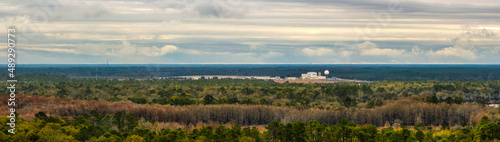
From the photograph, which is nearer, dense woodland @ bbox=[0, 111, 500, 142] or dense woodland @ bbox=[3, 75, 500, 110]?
dense woodland @ bbox=[0, 111, 500, 142]

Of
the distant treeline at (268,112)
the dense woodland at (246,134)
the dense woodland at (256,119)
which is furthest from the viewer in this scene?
the distant treeline at (268,112)

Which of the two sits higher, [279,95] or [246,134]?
[279,95]

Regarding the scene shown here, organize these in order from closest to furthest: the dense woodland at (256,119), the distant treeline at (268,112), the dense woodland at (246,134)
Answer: the dense woodland at (246,134) < the dense woodland at (256,119) < the distant treeline at (268,112)

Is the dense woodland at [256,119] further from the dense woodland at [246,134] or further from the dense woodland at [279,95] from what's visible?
the dense woodland at [279,95]

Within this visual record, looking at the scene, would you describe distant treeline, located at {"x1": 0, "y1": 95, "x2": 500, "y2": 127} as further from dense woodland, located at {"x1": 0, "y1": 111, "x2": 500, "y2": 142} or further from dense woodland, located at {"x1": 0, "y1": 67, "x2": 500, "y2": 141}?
dense woodland, located at {"x1": 0, "y1": 111, "x2": 500, "y2": 142}

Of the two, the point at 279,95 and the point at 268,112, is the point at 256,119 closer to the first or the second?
the point at 268,112

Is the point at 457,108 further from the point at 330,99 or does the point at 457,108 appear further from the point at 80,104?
the point at 80,104

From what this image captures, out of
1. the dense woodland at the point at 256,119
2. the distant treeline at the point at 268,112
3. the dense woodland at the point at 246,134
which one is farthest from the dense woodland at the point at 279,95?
the dense woodland at the point at 246,134

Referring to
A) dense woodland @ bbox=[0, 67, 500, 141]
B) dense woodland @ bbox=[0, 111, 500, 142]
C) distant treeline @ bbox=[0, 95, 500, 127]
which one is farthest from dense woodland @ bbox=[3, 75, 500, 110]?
dense woodland @ bbox=[0, 111, 500, 142]

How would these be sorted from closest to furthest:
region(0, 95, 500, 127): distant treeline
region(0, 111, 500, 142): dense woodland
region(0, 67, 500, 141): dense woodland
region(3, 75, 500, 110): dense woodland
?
region(0, 111, 500, 142): dense woodland → region(0, 67, 500, 141): dense woodland → region(0, 95, 500, 127): distant treeline → region(3, 75, 500, 110): dense woodland

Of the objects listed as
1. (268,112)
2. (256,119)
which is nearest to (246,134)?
(256,119)

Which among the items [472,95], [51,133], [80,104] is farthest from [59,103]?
[472,95]

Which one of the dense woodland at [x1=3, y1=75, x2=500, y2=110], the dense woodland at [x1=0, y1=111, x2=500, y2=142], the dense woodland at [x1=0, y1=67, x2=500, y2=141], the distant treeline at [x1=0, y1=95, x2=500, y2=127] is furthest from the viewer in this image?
the dense woodland at [x1=3, y1=75, x2=500, y2=110]
